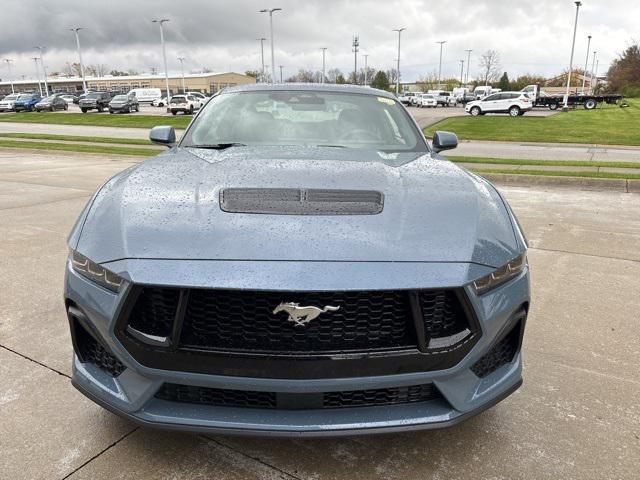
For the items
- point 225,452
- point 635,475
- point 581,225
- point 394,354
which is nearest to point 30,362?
point 225,452

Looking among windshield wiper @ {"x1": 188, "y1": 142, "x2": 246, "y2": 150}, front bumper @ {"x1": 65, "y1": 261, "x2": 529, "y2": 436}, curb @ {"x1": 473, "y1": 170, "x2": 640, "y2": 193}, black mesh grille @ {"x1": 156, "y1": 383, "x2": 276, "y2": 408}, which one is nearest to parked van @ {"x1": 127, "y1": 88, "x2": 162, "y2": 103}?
curb @ {"x1": 473, "y1": 170, "x2": 640, "y2": 193}

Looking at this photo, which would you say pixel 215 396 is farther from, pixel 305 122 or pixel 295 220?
pixel 305 122

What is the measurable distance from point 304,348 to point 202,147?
5.90 feet

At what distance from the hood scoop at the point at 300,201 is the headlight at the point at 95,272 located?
1.58 ft

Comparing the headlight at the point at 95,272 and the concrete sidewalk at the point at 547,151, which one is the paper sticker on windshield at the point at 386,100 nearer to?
the headlight at the point at 95,272

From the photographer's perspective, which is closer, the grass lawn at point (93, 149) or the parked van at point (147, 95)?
the grass lawn at point (93, 149)

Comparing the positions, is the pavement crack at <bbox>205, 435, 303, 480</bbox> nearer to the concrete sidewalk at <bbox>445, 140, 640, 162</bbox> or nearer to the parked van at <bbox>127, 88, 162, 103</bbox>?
the concrete sidewalk at <bbox>445, 140, 640, 162</bbox>

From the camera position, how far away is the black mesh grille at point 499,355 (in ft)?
6.07

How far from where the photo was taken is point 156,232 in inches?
72.1

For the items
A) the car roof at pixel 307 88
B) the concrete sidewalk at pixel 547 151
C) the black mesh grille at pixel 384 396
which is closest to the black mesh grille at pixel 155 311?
the black mesh grille at pixel 384 396

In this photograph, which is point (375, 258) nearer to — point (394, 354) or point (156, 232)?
point (394, 354)

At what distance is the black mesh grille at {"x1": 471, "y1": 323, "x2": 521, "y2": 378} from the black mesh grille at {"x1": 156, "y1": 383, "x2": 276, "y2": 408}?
773 millimetres

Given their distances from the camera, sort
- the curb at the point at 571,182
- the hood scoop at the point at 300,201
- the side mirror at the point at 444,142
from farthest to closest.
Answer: the curb at the point at 571,182 → the side mirror at the point at 444,142 → the hood scoop at the point at 300,201

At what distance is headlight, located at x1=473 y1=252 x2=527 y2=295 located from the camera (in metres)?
1.75
